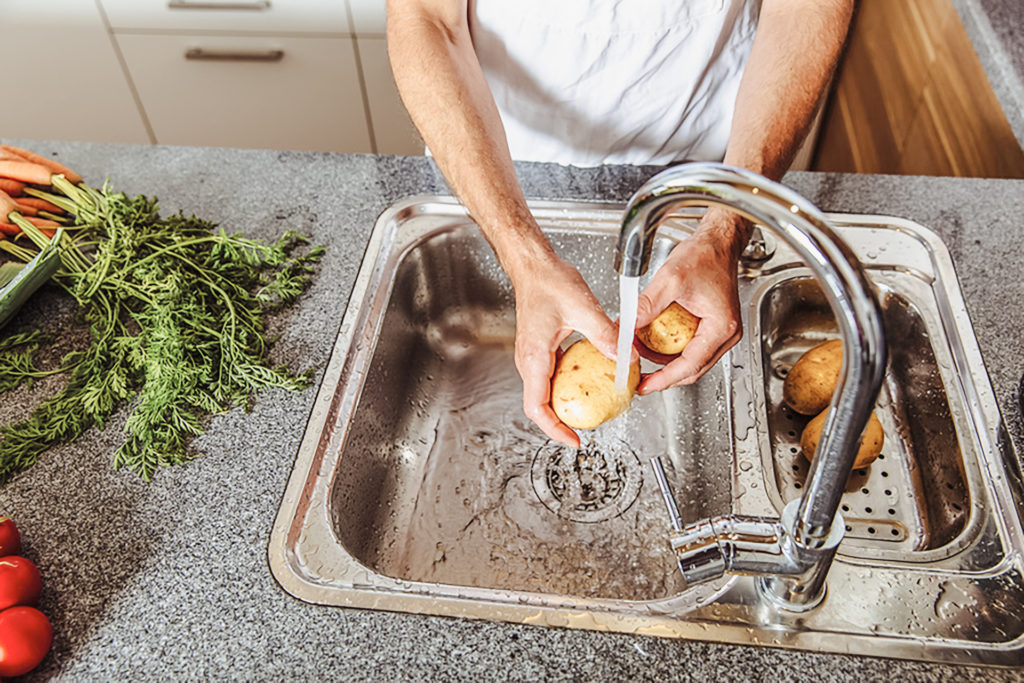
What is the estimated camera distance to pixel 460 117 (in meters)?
1.03

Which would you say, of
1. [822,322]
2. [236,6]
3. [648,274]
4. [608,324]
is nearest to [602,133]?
[648,274]

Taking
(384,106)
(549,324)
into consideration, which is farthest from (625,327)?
(384,106)

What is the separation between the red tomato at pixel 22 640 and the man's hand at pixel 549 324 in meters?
0.54

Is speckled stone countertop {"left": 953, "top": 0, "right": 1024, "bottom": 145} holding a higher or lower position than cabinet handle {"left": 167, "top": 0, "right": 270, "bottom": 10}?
higher

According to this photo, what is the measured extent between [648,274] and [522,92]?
1.27 feet

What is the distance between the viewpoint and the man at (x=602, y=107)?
87 centimetres

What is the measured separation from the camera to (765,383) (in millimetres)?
1015

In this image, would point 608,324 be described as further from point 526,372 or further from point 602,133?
point 602,133

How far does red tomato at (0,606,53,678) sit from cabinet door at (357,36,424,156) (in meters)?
1.78

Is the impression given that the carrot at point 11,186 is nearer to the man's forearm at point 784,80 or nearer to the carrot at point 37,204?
the carrot at point 37,204

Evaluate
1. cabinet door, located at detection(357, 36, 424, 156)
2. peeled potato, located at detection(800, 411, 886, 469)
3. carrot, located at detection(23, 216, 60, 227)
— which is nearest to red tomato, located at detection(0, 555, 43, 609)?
carrot, located at detection(23, 216, 60, 227)

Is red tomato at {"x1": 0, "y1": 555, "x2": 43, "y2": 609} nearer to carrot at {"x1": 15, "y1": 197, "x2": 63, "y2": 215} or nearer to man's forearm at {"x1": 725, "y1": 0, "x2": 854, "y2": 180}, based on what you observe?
carrot at {"x1": 15, "y1": 197, "x2": 63, "y2": 215}

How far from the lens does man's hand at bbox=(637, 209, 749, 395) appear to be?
2.83 feet

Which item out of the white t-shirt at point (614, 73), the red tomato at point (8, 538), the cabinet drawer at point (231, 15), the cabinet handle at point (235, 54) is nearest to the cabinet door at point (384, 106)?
the cabinet drawer at point (231, 15)
